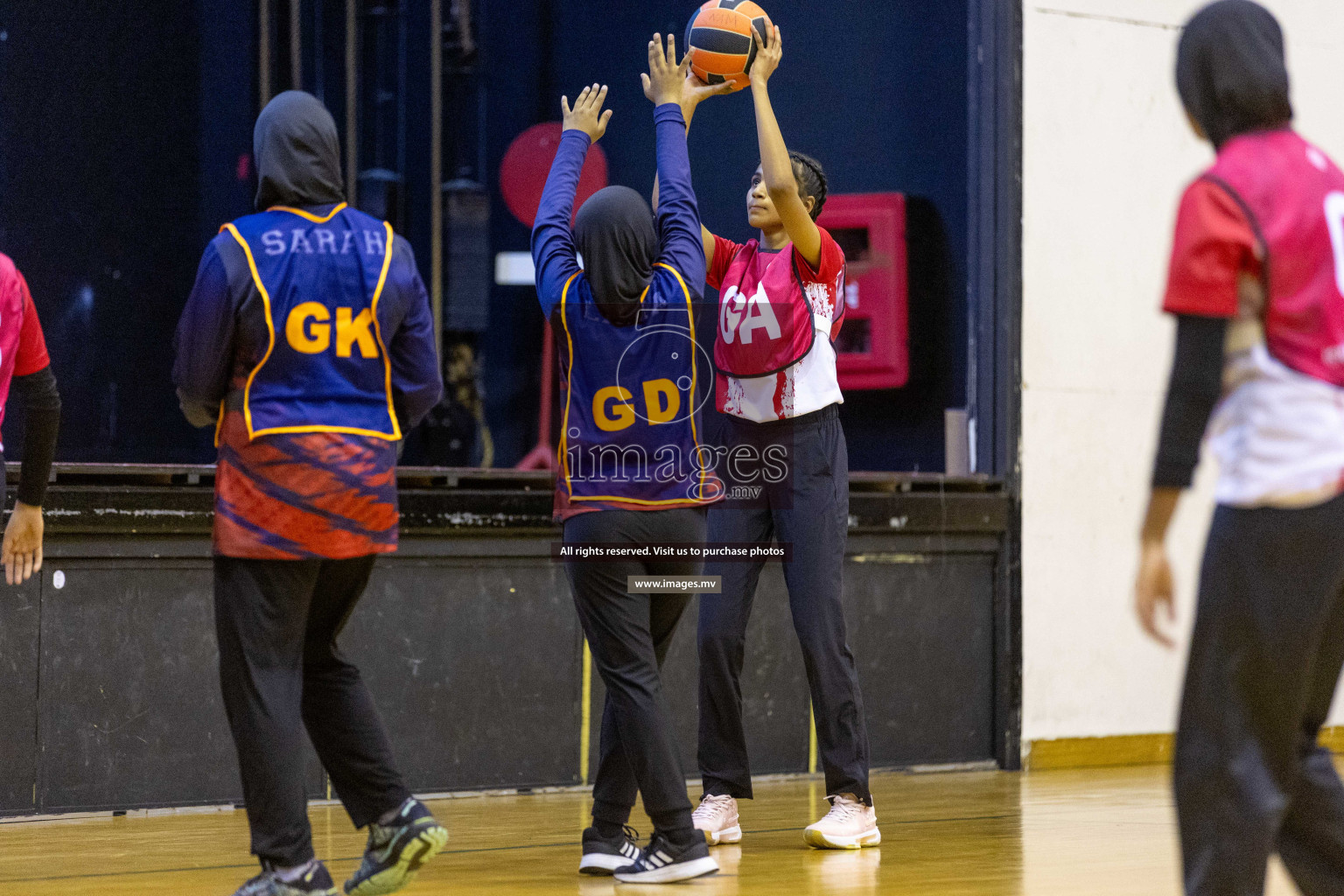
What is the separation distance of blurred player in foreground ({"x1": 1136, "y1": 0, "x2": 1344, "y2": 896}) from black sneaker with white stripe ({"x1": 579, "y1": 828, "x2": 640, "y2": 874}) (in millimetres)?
1656

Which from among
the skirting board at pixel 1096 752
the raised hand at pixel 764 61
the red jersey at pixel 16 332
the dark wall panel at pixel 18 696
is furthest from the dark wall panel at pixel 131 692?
the skirting board at pixel 1096 752

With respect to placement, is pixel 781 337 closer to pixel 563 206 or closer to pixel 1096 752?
pixel 563 206

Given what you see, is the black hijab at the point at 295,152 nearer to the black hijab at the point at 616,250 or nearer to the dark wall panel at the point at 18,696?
the black hijab at the point at 616,250

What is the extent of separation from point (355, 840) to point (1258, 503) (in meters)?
2.82

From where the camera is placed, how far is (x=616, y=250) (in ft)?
11.2

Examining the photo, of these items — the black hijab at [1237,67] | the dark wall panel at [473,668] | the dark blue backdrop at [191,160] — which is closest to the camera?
the black hijab at [1237,67]

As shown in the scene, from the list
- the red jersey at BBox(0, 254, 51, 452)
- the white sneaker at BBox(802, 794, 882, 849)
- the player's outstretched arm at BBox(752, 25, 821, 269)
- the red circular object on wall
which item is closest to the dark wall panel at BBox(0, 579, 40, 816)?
the red jersey at BBox(0, 254, 51, 452)

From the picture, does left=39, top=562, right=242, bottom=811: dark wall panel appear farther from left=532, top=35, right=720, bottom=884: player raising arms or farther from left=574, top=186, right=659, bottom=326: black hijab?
left=574, top=186, right=659, bottom=326: black hijab

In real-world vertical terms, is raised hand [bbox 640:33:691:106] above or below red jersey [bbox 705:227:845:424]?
above

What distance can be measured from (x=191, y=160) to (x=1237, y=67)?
571 centimetres

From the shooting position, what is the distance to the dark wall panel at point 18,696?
4.37 meters

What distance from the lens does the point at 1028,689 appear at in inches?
228

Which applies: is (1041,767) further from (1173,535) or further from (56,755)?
(56,755)

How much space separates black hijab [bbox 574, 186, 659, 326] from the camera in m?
3.42
